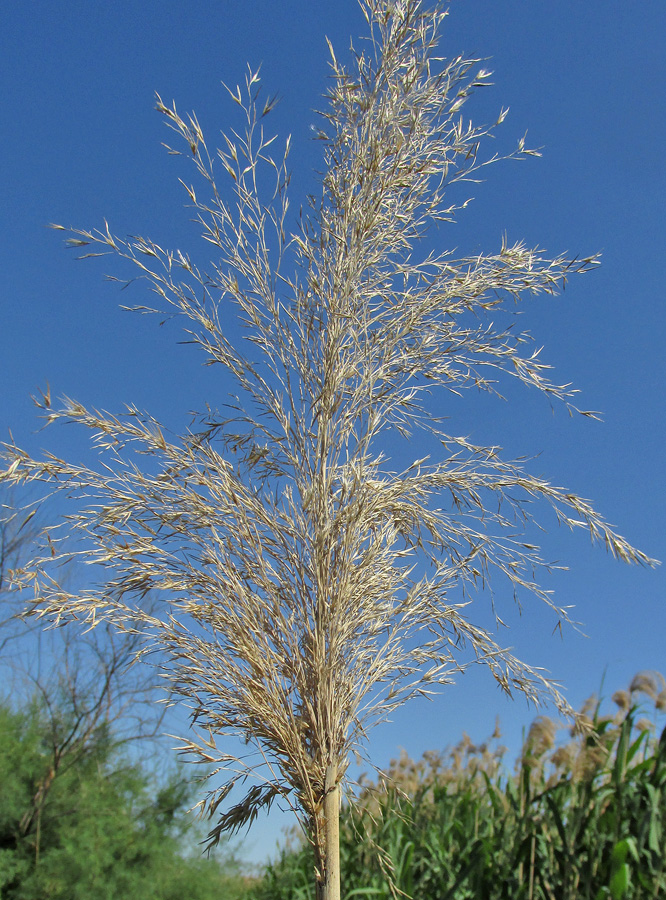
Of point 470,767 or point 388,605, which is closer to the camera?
point 388,605

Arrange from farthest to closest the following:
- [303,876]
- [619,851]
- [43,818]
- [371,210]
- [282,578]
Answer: [43,818] < [303,876] < [371,210] < [282,578] < [619,851]

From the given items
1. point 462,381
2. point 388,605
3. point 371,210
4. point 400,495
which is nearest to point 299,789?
point 388,605

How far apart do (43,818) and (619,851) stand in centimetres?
744

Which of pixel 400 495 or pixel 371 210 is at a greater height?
pixel 371 210

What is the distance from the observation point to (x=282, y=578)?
2.80 m

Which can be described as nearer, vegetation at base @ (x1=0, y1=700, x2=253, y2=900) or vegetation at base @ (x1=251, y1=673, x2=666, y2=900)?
vegetation at base @ (x1=251, y1=673, x2=666, y2=900)

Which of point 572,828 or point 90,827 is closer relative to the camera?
point 572,828

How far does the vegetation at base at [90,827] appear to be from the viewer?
6.81 meters

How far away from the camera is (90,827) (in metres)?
7.05

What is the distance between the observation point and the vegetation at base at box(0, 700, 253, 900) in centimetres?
681

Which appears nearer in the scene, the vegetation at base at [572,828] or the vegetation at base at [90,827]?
the vegetation at base at [572,828]

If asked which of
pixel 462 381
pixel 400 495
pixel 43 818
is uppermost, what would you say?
pixel 462 381

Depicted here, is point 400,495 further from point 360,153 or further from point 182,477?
point 360,153

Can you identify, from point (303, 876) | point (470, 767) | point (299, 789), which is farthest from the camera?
point (303, 876)
